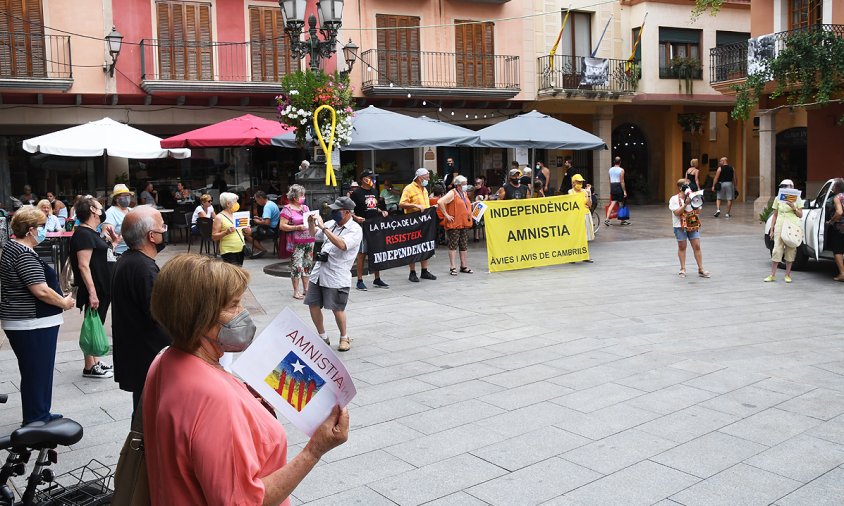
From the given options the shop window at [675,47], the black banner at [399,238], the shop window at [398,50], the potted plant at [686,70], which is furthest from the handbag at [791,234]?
the potted plant at [686,70]

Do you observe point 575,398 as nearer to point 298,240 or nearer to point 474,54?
point 298,240

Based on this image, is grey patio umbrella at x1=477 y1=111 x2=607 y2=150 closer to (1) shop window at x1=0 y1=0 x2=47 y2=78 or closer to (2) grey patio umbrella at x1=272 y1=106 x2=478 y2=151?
(2) grey patio umbrella at x1=272 y1=106 x2=478 y2=151

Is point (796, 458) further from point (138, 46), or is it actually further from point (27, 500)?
point (138, 46)

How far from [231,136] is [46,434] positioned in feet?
47.9

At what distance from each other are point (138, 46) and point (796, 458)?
20140mm

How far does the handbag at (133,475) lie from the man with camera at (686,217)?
35.9 feet

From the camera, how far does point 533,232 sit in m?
14.4

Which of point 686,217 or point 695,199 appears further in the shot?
point 686,217

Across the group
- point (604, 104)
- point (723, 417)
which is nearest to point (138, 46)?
point (604, 104)

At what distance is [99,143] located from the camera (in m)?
16.7

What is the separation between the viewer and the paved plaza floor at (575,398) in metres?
4.77

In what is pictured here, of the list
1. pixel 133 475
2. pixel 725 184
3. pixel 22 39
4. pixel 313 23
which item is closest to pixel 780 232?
pixel 313 23

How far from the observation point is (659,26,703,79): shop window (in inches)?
1142

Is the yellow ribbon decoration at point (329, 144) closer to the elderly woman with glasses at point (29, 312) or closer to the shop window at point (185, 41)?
the elderly woman with glasses at point (29, 312)
